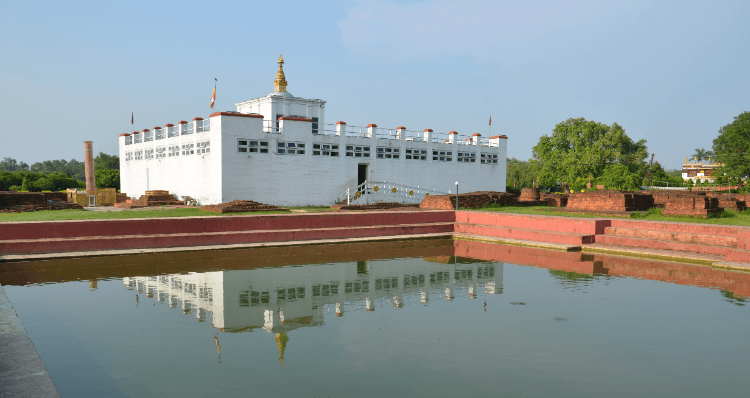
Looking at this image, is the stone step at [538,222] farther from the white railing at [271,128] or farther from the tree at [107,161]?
the tree at [107,161]

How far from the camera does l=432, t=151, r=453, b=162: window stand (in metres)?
33.0

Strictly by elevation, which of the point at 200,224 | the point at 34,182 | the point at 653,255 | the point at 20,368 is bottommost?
the point at 653,255

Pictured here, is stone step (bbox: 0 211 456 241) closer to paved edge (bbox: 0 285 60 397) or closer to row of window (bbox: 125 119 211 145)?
paved edge (bbox: 0 285 60 397)

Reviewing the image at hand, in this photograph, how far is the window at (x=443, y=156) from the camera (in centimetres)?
3305

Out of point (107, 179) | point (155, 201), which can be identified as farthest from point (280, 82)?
point (107, 179)

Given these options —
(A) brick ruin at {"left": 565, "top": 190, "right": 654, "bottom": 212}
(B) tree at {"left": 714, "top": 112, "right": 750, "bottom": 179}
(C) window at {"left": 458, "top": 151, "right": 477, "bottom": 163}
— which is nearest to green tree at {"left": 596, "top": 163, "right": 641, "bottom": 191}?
(B) tree at {"left": 714, "top": 112, "right": 750, "bottom": 179}

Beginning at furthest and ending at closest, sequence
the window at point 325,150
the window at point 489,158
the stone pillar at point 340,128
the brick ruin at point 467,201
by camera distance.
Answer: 1. the window at point 489,158
2. the stone pillar at point 340,128
3. the window at point 325,150
4. the brick ruin at point 467,201

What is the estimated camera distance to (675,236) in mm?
14094

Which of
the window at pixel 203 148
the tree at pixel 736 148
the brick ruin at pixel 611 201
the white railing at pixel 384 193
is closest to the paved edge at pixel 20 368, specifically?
the brick ruin at pixel 611 201

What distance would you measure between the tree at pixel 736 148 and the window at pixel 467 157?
941 inches

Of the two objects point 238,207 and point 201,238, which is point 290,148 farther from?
point 201,238

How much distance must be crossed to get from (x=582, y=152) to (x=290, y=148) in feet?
108

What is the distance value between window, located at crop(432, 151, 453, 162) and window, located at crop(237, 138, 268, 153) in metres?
11.7

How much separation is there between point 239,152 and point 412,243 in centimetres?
1145
